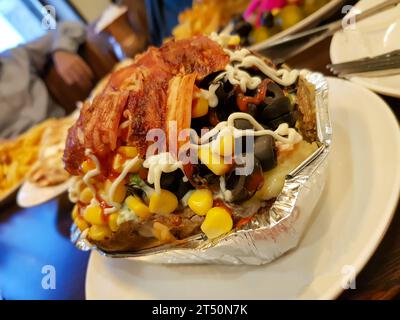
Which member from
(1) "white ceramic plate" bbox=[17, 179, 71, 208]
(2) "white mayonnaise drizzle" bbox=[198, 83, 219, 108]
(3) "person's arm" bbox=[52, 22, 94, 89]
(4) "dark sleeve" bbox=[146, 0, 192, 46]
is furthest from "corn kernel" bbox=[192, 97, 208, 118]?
(3) "person's arm" bbox=[52, 22, 94, 89]

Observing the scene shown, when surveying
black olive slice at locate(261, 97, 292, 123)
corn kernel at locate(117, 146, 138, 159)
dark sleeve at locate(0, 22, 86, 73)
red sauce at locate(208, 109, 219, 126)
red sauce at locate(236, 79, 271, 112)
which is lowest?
black olive slice at locate(261, 97, 292, 123)

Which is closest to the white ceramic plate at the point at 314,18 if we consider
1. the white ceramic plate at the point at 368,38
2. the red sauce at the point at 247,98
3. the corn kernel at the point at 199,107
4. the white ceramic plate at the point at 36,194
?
the white ceramic plate at the point at 368,38

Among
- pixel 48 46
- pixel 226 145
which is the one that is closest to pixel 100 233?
pixel 226 145

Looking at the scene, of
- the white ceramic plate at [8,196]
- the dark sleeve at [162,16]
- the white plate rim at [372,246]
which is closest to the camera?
the white plate rim at [372,246]

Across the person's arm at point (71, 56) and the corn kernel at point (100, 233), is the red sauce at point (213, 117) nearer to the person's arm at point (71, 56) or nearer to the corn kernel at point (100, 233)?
the corn kernel at point (100, 233)

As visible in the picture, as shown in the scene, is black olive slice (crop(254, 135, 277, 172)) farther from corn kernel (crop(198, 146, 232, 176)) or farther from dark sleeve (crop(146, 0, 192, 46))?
dark sleeve (crop(146, 0, 192, 46))

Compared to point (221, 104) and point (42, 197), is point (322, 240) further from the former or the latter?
point (42, 197)
